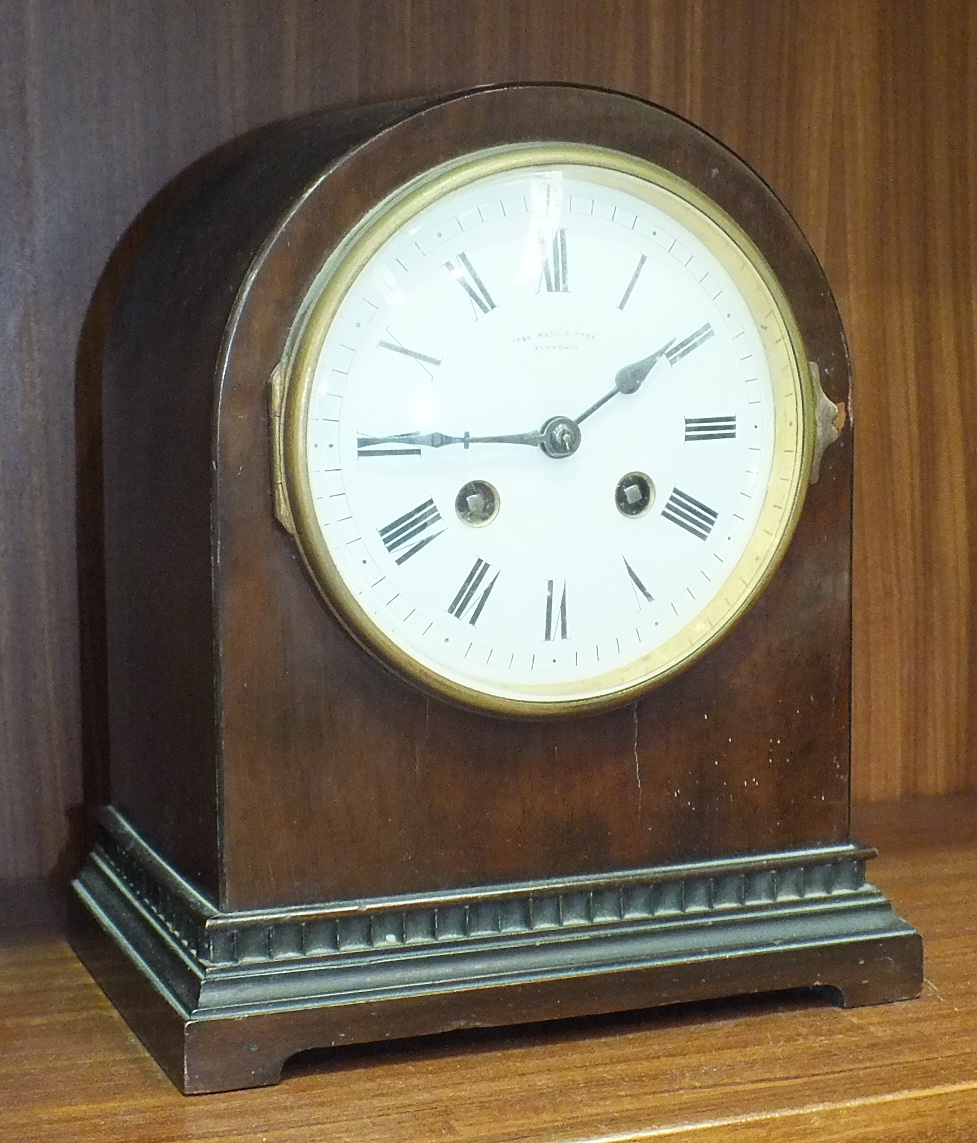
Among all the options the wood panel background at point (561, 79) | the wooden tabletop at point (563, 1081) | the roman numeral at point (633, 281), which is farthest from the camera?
the wood panel background at point (561, 79)

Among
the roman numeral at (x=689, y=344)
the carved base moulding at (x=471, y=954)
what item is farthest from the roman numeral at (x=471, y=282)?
the carved base moulding at (x=471, y=954)

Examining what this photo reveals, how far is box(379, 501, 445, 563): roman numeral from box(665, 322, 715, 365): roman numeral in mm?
158

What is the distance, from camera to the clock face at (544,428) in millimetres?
840

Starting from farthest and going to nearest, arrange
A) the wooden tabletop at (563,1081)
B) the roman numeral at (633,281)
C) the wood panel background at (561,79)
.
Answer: the wood panel background at (561,79) → the roman numeral at (633,281) → the wooden tabletop at (563,1081)

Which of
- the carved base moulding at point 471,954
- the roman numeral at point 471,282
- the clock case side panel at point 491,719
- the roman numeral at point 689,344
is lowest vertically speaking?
the carved base moulding at point 471,954

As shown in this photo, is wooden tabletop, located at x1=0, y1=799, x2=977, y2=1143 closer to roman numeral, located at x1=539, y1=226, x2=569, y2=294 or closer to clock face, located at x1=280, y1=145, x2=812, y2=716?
clock face, located at x1=280, y1=145, x2=812, y2=716

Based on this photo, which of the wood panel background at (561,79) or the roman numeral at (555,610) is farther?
the wood panel background at (561,79)

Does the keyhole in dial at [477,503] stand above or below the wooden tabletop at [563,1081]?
above

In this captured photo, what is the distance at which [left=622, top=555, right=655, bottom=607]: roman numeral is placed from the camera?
902 mm

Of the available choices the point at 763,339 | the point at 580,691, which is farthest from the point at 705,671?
the point at 763,339

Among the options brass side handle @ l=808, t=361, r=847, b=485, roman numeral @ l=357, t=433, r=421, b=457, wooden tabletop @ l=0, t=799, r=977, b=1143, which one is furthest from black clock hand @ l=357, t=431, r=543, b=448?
wooden tabletop @ l=0, t=799, r=977, b=1143

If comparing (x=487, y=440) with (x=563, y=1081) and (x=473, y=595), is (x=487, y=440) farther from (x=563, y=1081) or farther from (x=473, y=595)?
(x=563, y=1081)

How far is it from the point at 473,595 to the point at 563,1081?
254mm

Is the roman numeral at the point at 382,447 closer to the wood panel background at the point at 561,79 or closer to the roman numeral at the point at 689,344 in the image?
the roman numeral at the point at 689,344
